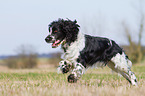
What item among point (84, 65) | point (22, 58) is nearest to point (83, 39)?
point (84, 65)

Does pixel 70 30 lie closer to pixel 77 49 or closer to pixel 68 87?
pixel 77 49

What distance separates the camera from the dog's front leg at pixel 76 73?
439 cm

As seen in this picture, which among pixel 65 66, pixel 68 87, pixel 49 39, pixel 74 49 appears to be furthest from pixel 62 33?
pixel 68 87

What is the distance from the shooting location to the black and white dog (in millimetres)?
4590

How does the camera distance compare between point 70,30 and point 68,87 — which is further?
point 70,30

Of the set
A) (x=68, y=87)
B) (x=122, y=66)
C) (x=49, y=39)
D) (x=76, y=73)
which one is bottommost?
(x=68, y=87)

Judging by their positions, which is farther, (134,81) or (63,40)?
(134,81)

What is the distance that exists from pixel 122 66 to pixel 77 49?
1340 millimetres

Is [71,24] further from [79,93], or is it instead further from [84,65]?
[79,93]

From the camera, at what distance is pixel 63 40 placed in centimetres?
469

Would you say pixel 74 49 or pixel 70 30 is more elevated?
pixel 70 30

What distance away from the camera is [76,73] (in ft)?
14.7

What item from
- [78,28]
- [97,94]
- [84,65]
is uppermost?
[78,28]

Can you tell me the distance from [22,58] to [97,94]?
2556 centimetres
